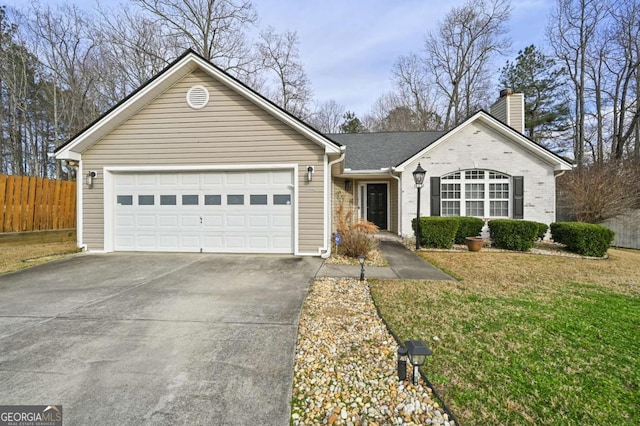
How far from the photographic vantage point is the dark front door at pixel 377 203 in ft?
42.3

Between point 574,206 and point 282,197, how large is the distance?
11962mm

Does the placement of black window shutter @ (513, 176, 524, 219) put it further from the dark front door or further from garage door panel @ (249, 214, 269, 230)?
garage door panel @ (249, 214, 269, 230)

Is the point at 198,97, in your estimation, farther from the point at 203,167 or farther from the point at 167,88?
the point at 203,167

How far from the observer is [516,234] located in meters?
8.75

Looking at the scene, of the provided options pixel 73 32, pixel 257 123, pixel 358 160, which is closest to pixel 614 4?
pixel 358 160

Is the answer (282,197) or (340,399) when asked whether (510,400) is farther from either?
(282,197)

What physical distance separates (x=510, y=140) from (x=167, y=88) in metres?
11.7

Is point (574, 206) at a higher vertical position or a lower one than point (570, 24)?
lower

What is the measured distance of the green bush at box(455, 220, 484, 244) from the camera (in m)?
9.42

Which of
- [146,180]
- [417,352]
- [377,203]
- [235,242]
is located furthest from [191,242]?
[377,203]

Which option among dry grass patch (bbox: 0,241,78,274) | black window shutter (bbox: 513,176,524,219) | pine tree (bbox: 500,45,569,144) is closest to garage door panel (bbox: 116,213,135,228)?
dry grass patch (bbox: 0,241,78,274)

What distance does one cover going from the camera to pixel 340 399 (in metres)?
2.13

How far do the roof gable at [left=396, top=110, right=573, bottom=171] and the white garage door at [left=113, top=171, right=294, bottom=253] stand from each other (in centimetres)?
550

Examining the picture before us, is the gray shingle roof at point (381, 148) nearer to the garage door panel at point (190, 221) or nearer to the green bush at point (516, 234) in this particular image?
the green bush at point (516, 234)
